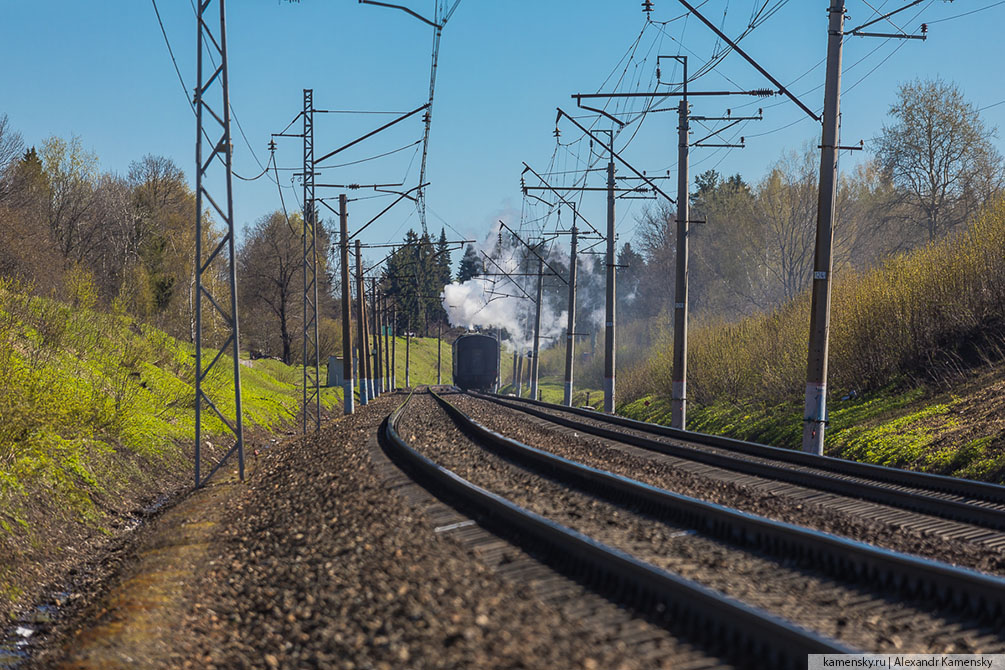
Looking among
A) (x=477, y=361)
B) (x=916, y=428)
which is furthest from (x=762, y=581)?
(x=477, y=361)

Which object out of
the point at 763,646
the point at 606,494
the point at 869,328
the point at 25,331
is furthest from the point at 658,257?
the point at 763,646

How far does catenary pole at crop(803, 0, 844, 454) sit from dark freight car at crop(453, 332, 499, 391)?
40045 mm

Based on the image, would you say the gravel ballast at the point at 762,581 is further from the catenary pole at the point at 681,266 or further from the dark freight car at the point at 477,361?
the dark freight car at the point at 477,361

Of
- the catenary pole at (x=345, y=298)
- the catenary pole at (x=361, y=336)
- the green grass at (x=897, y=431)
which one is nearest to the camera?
the green grass at (x=897, y=431)

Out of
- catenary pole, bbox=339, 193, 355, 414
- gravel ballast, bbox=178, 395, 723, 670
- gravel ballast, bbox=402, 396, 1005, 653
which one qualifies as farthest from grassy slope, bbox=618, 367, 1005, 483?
catenary pole, bbox=339, 193, 355, 414

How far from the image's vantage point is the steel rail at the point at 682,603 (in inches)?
197

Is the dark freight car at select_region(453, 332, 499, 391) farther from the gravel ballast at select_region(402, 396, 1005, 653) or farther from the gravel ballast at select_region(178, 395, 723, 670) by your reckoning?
the gravel ballast at select_region(178, 395, 723, 670)

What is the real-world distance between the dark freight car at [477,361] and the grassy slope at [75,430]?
2795cm

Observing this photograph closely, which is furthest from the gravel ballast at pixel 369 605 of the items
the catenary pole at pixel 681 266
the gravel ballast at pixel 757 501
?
the catenary pole at pixel 681 266

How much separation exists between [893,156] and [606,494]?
42.1 meters

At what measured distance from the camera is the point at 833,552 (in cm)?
745

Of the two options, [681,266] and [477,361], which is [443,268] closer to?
[477,361]

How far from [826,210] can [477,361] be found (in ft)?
134

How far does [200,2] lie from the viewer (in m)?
15.0
